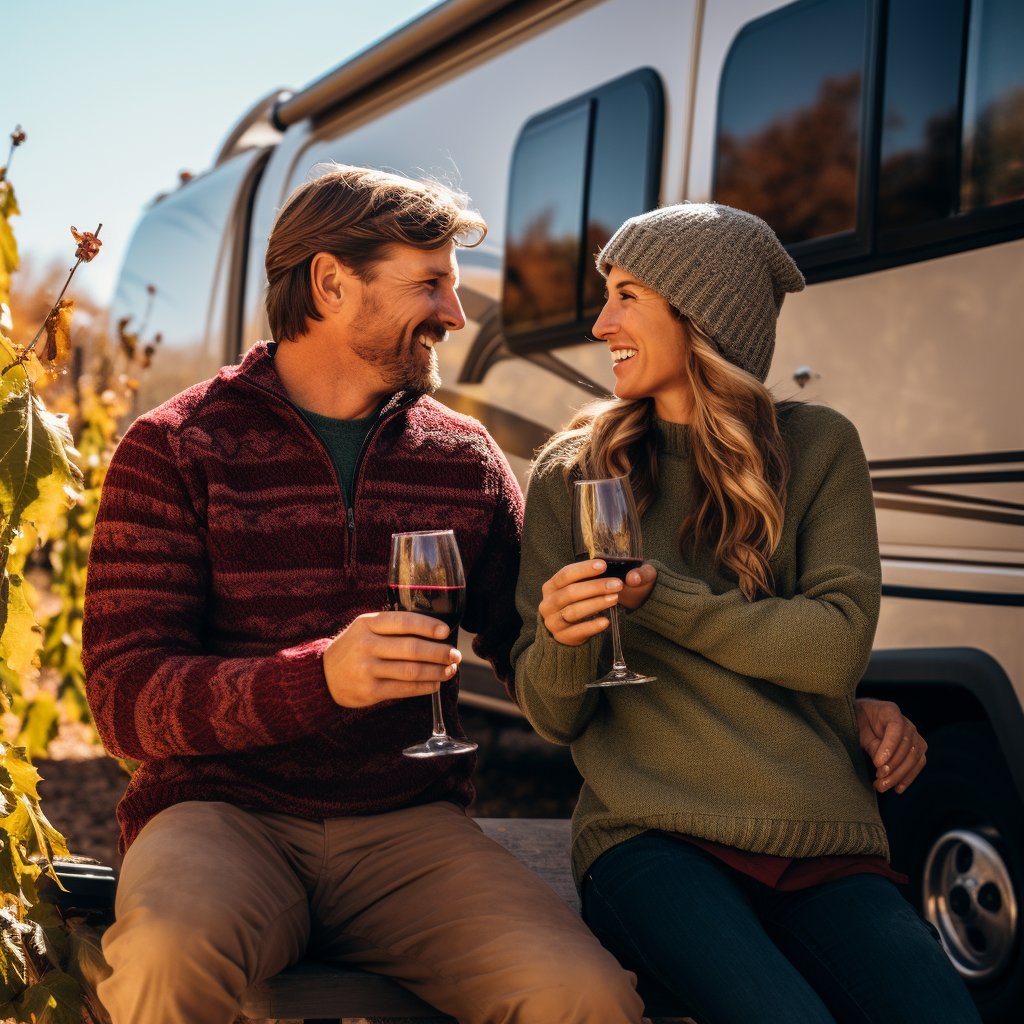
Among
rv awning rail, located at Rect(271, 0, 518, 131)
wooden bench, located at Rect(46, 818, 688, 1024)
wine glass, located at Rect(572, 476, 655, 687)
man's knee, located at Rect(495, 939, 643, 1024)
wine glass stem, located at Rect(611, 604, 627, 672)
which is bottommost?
wooden bench, located at Rect(46, 818, 688, 1024)

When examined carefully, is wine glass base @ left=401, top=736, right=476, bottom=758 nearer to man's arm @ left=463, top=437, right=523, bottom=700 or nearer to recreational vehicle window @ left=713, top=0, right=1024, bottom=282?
man's arm @ left=463, top=437, right=523, bottom=700

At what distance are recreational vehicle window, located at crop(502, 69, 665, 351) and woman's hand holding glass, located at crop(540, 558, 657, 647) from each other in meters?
1.99

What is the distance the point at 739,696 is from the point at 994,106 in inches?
60.2

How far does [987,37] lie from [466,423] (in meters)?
1.46

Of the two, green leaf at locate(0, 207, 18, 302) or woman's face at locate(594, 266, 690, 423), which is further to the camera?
woman's face at locate(594, 266, 690, 423)

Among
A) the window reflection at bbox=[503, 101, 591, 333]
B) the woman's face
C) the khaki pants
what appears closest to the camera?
the khaki pants

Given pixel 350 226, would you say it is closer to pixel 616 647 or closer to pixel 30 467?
pixel 30 467

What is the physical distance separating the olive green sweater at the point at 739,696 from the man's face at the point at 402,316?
495mm

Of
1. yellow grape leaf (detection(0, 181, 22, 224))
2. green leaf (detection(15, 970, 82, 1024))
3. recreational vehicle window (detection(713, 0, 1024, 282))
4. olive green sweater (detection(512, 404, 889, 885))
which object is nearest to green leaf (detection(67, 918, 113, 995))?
green leaf (detection(15, 970, 82, 1024))

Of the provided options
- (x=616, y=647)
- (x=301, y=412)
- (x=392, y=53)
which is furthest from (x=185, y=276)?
(x=616, y=647)

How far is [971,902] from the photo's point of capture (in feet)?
9.40

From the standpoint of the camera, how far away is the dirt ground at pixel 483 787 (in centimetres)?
465

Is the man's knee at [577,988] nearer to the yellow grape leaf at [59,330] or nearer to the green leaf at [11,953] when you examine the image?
the green leaf at [11,953]

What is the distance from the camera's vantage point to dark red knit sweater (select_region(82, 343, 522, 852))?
1809mm
